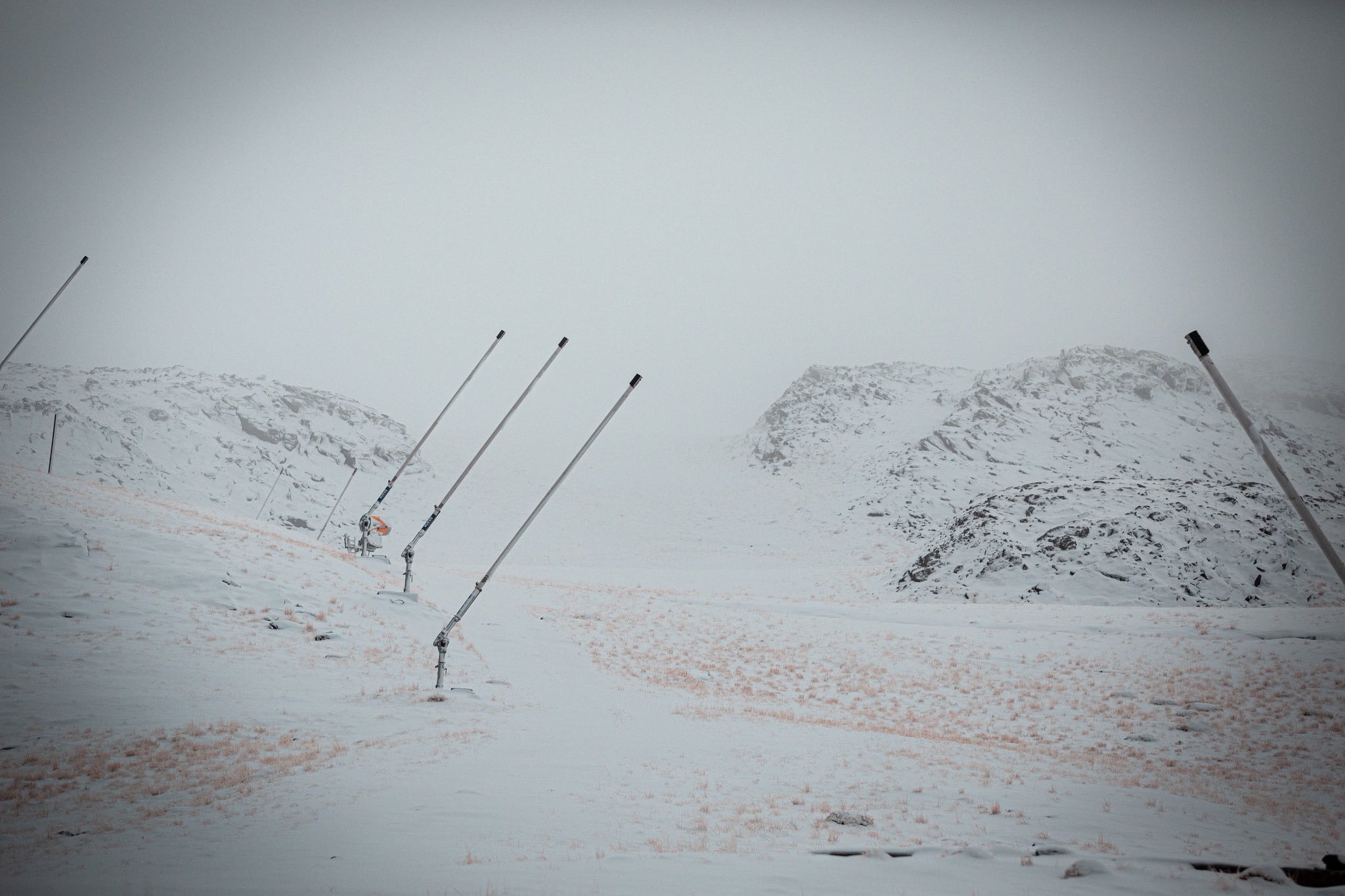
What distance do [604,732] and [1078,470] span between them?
91.4 m

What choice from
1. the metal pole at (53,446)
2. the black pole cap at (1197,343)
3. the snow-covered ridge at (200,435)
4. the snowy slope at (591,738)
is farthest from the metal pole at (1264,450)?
the snow-covered ridge at (200,435)

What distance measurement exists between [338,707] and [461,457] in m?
93.4

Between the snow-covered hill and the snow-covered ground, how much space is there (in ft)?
10.1

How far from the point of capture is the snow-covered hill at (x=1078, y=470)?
36281mm

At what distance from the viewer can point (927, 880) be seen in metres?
7.61

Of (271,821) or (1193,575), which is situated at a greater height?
(1193,575)

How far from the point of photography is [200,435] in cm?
7112

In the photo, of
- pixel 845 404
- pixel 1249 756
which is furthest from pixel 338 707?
pixel 845 404

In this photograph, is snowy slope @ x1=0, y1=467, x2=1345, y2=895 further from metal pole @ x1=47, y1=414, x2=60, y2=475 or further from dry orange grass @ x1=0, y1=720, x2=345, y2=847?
metal pole @ x1=47, y1=414, x2=60, y2=475

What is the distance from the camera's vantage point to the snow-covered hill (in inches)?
1428

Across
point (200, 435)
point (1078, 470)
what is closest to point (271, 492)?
point (200, 435)

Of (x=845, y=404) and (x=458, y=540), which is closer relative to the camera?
(x=458, y=540)

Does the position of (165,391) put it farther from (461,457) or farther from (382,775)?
(382,775)

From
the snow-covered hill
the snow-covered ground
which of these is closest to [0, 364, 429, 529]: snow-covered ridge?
the snow-covered ground
